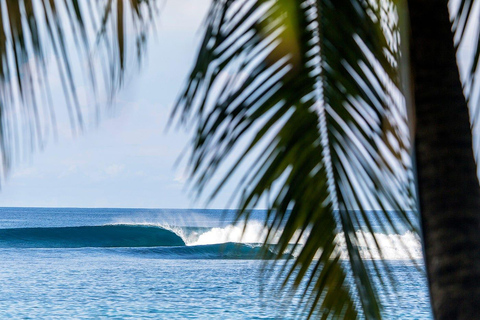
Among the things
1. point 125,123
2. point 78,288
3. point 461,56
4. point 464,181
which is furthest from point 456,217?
point 78,288

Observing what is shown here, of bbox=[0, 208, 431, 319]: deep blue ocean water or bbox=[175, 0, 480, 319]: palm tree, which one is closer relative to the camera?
bbox=[175, 0, 480, 319]: palm tree

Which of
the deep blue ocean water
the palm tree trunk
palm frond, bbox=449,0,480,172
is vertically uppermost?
palm frond, bbox=449,0,480,172

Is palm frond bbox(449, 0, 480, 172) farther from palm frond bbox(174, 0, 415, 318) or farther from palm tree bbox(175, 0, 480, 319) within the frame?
palm frond bbox(174, 0, 415, 318)

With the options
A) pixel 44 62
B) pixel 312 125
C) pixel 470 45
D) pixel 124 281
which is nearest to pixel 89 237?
pixel 124 281

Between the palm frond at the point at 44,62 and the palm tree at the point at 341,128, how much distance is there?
0.29 ft

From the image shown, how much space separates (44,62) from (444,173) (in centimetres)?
57

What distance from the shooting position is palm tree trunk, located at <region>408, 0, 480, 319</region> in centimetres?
82

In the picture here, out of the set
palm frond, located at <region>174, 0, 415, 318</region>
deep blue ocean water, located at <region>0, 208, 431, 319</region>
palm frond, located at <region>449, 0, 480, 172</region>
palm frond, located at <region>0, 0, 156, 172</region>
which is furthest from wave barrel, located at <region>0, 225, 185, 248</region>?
palm frond, located at <region>0, 0, 156, 172</region>

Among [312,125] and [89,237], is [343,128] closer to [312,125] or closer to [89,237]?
[312,125]

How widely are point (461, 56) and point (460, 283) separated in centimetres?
38

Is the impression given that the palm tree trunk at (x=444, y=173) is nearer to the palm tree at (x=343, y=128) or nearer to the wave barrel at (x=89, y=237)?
the palm tree at (x=343, y=128)

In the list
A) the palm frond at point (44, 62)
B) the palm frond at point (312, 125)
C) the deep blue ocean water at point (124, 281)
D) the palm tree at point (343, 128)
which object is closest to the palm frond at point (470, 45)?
the palm tree at point (343, 128)

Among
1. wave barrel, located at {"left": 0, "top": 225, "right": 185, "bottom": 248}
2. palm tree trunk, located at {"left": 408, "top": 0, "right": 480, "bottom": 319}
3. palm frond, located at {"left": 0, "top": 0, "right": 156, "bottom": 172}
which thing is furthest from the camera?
wave barrel, located at {"left": 0, "top": 225, "right": 185, "bottom": 248}

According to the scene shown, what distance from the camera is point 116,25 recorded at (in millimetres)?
664
